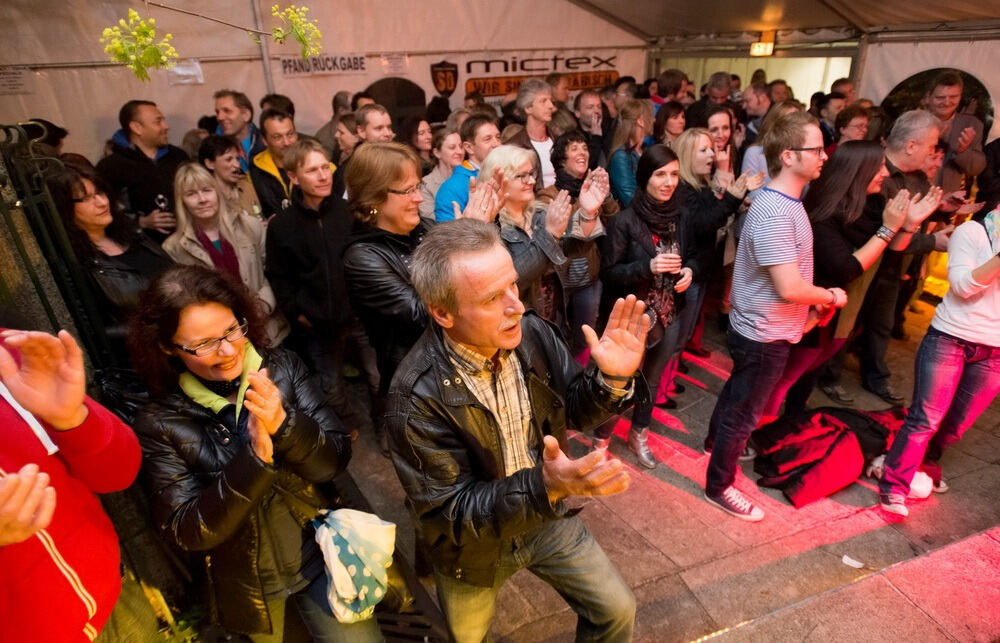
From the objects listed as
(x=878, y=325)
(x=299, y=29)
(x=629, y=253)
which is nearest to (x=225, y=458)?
(x=299, y=29)

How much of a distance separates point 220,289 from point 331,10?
24.2 feet

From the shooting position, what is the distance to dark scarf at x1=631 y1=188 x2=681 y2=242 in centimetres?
357

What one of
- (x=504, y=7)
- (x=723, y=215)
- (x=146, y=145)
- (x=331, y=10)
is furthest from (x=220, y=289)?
(x=504, y=7)

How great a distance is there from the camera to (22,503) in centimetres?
118

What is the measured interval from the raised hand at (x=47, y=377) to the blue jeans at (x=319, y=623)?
3.50ft

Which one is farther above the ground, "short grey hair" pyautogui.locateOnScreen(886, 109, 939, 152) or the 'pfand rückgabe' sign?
the 'pfand rückgabe' sign

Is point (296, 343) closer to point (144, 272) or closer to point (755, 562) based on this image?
point (144, 272)

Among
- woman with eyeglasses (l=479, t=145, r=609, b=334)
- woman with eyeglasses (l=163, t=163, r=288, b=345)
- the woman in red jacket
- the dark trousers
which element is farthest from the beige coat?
the dark trousers

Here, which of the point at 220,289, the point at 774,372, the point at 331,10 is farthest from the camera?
the point at 331,10

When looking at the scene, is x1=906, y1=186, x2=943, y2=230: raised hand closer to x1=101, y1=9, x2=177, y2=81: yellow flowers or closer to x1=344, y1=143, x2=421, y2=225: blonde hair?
x1=344, y1=143, x2=421, y2=225: blonde hair

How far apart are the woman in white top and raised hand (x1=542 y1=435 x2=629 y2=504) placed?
2.62m

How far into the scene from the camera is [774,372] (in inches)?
127

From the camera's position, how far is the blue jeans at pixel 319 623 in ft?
6.97

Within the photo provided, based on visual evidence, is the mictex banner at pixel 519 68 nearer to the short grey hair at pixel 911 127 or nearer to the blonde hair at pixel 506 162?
the blonde hair at pixel 506 162
